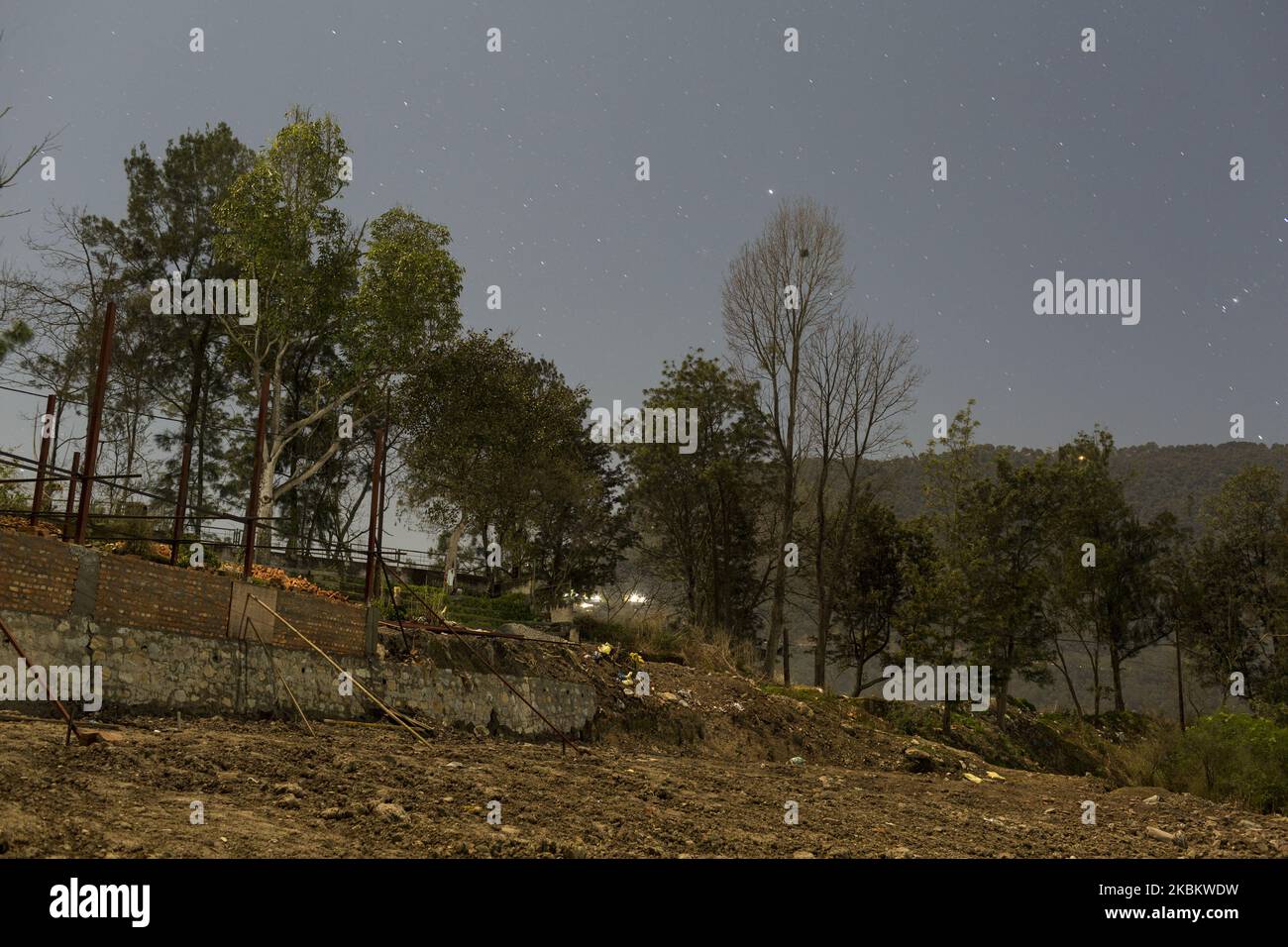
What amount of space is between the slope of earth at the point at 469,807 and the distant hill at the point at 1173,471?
2741 inches

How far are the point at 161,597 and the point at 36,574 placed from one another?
1.78 m

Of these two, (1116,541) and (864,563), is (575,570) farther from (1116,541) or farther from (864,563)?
(1116,541)

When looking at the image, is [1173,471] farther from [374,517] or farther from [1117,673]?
[374,517]

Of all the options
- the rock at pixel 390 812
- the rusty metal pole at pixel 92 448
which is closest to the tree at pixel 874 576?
the rusty metal pole at pixel 92 448

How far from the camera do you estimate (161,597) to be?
42.8 feet

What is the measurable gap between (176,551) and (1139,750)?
1993 centimetres

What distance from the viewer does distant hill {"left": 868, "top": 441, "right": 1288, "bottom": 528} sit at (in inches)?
3349

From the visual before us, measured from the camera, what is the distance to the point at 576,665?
2097 cm

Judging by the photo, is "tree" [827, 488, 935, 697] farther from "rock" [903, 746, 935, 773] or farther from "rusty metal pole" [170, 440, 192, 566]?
"rusty metal pole" [170, 440, 192, 566]

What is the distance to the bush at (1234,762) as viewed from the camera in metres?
17.8

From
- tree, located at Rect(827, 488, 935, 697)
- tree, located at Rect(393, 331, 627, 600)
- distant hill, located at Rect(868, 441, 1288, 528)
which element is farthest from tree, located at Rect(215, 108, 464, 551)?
distant hill, located at Rect(868, 441, 1288, 528)
